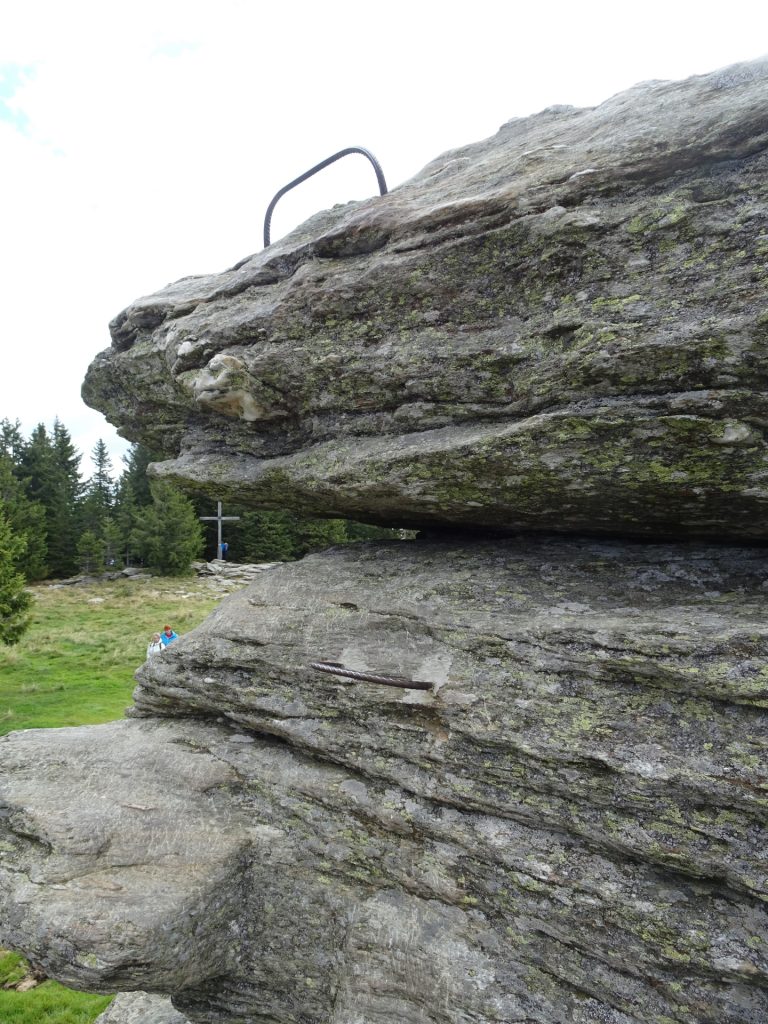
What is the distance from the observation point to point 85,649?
3153 cm

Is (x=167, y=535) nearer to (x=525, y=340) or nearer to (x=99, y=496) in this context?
(x=99, y=496)

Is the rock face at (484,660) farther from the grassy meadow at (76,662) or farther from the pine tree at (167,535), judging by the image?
the pine tree at (167,535)

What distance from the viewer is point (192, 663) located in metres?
8.34

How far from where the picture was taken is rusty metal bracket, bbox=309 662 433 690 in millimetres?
6789

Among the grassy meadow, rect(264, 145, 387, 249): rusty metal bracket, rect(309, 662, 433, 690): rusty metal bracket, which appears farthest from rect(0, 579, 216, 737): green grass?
rect(264, 145, 387, 249): rusty metal bracket

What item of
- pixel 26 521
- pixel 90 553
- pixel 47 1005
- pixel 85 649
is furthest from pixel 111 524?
pixel 47 1005

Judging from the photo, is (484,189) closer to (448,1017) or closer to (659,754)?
(659,754)

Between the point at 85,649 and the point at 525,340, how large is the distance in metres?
31.7

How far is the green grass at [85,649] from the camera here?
864 inches

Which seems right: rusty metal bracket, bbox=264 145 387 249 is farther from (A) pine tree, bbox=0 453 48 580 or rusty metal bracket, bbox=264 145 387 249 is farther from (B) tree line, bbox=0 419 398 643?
(A) pine tree, bbox=0 453 48 580

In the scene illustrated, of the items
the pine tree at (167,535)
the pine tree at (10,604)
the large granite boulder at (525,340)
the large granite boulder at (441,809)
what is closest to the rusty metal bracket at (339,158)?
the large granite boulder at (525,340)

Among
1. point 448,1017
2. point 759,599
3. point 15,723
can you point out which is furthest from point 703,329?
point 15,723

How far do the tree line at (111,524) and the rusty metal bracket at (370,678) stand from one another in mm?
44178

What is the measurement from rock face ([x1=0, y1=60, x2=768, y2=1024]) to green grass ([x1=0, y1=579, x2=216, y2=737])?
1490 centimetres
